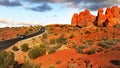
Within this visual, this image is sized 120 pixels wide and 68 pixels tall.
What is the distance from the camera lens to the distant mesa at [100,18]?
10669 cm

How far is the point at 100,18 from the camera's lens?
118562 mm

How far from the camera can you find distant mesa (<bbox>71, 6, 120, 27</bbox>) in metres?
107

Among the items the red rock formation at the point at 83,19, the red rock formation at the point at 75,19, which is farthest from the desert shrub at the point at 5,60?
the red rock formation at the point at 75,19

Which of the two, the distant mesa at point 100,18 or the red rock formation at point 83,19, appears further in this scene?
the red rock formation at point 83,19

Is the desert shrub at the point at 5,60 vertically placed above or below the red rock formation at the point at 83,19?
above

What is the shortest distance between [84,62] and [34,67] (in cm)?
403

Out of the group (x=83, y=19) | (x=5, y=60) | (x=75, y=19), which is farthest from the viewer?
(x=75, y=19)

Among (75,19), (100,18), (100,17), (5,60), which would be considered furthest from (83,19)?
(5,60)

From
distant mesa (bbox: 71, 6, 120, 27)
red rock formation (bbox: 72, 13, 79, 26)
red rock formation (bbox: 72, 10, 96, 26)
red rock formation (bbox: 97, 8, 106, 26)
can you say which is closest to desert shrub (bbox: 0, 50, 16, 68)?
distant mesa (bbox: 71, 6, 120, 27)

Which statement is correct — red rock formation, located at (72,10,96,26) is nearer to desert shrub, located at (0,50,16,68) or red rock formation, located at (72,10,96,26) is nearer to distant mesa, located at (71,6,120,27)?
distant mesa, located at (71,6,120,27)

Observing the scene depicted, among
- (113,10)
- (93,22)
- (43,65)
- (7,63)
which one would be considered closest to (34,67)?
(43,65)

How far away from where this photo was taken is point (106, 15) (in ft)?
382

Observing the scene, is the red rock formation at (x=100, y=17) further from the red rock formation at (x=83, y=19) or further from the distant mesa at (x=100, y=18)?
the red rock formation at (x=83, y=19)

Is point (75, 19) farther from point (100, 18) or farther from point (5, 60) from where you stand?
point (5, 60)
